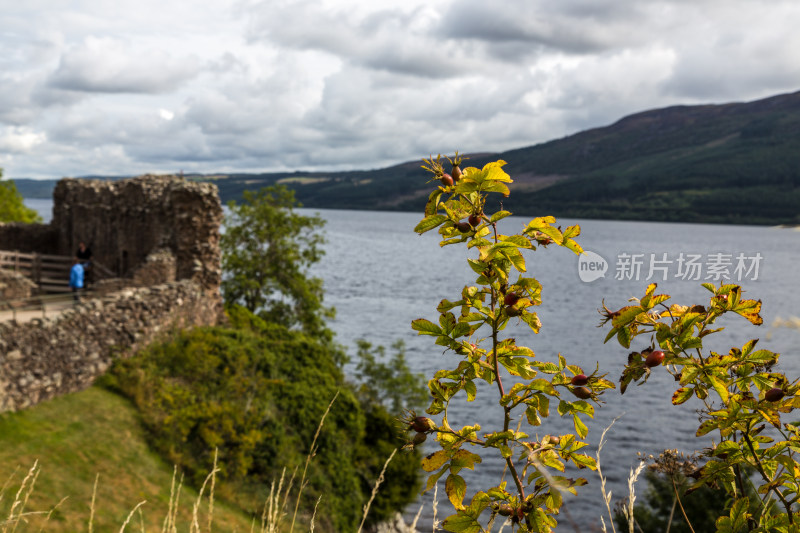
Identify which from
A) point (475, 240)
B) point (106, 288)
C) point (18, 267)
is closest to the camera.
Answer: point (475, 240)

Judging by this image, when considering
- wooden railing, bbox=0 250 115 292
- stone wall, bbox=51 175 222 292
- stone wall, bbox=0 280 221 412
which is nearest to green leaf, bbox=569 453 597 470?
stone wall, bbox=0 280 221 412

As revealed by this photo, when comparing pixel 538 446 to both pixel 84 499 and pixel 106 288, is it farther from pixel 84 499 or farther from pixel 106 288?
pixel 106 288

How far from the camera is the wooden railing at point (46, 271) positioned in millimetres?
29031

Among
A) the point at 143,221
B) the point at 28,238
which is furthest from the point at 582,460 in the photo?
the point at 28,238

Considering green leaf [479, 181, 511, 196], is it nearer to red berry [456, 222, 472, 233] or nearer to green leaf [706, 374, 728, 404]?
red berry [456, 222, 472, 233]

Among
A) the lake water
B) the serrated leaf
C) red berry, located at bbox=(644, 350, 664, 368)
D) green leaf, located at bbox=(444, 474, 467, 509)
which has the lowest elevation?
the lake water

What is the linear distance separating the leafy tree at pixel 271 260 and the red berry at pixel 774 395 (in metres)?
33.9

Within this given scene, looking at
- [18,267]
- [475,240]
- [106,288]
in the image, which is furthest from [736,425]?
[18,267]

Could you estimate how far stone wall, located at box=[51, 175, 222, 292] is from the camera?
26.6 m

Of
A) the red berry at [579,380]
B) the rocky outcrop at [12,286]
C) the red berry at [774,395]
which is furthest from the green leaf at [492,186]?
the rocky outcrop at [12,286]

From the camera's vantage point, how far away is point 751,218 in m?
182

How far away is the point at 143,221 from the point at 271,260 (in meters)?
9.86

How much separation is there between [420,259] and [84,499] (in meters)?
105

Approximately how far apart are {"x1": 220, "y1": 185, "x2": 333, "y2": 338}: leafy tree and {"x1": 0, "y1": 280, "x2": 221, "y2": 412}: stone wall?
1115 cm
